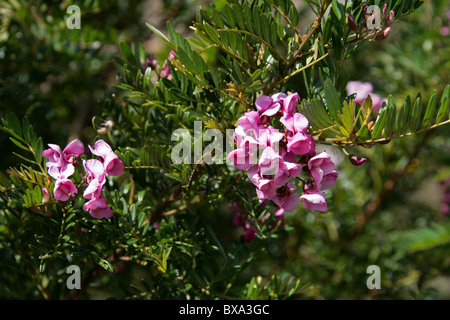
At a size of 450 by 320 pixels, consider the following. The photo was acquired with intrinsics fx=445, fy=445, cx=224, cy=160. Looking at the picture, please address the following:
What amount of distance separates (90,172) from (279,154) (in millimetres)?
244

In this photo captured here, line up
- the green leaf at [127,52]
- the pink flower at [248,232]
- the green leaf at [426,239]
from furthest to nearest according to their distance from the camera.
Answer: the green leaf at [426,239] → the pink flower at [248,232] → the green leaf at [127,52]

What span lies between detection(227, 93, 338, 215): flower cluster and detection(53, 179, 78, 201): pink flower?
211mm

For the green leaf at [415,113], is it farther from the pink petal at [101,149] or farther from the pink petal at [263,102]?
the pink petal at [101,149]

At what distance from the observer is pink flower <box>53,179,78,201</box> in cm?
56

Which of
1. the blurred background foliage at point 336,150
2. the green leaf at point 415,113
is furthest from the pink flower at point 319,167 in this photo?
the blurred background foliage at point 336,150

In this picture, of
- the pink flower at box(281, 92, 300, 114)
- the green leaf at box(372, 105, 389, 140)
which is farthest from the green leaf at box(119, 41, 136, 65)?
the green leaf at box(372, 105, 389, 140)

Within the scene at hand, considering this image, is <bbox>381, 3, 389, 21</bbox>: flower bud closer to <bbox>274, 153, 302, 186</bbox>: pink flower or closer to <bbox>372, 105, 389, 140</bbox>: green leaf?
<bbox>372, 105, 389, 140</bbox>: green leaf

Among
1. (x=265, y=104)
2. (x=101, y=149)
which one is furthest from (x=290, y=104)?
(x=101, y=149)

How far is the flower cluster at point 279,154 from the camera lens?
0.52 m

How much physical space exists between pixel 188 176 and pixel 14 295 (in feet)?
1.43

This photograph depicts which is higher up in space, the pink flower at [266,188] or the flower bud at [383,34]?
the flower bud at [383,34]

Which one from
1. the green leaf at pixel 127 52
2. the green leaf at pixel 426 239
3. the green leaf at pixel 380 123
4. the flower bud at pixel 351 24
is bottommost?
the green leaf at pixel 426 239
